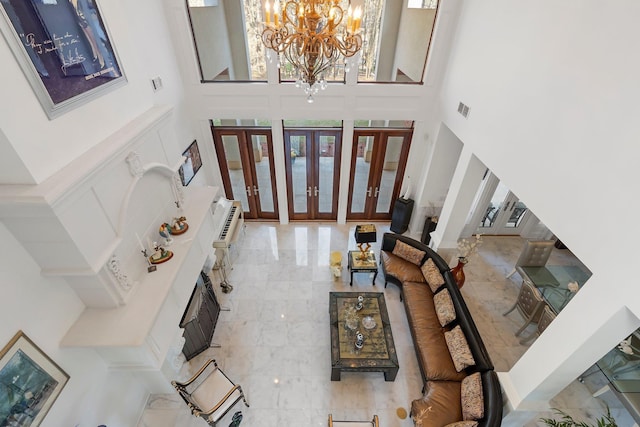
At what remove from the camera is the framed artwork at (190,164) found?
5921mm

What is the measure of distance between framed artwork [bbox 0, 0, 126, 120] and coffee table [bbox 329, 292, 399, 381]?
4413mm

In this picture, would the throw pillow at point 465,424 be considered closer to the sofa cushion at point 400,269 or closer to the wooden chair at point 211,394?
the sofa cushion at point 400,269

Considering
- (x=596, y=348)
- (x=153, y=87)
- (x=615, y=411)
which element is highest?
Answer: (x=153, y=87)

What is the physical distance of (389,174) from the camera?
7.47 meters

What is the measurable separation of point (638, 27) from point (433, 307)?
431 cm

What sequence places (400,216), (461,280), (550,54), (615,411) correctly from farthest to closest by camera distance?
(400,216), (461,280), (615,411), (550,54)

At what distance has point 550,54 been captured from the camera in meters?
3.31

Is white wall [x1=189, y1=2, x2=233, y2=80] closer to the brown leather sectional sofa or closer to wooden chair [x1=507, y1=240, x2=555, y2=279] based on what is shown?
the brown leather sectional sofa

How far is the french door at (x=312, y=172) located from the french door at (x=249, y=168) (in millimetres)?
456

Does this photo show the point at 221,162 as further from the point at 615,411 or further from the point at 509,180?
the point at 615,411

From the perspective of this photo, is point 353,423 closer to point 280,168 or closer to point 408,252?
point 408,252

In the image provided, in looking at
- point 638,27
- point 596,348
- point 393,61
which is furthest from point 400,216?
point 638,27

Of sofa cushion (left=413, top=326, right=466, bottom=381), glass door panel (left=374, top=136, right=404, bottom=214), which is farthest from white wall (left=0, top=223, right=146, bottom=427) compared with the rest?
glass door panel (left=374, top=136, right=404, bottom=214)

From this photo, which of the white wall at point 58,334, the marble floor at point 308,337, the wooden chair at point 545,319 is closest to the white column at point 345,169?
the marble floor at point 308,337
